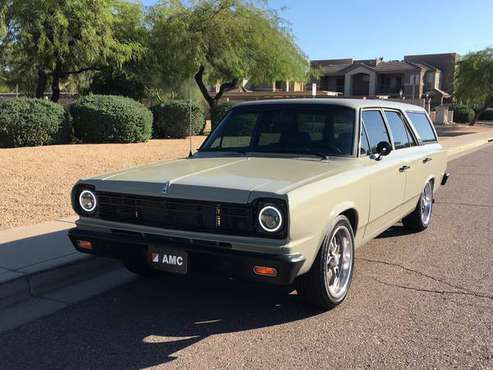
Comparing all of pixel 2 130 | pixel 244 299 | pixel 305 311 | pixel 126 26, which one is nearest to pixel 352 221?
pixel 305 311

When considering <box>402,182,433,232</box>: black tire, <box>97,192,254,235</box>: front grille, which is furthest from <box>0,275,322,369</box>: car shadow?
<box>402,182,433,232</box>: black tire

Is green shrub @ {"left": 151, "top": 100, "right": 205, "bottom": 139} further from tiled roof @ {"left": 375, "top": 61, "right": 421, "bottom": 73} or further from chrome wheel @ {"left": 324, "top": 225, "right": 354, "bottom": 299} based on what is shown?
tiled roof @ {"left": 375, "top": 61, "right": 421, "bottom": 73}

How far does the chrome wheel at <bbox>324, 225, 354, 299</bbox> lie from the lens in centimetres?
439

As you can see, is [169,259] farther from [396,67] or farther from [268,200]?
[396,67]

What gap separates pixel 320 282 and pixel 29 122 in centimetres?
1227

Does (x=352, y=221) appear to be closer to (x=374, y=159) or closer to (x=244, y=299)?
(x=374, y=159)

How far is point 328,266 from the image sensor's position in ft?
14.3

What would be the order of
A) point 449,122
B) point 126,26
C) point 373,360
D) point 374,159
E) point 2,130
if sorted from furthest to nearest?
1. point 449,122
2. point 126,26
3. point 2,130
4. point 374,159
5. point 373,360

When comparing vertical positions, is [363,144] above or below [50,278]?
above

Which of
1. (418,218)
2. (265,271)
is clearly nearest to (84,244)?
(265,271)

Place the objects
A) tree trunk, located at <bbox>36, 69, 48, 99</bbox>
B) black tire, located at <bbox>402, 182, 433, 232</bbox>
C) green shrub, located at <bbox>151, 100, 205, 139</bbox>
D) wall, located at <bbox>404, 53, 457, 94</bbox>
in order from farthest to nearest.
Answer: wall, located at <bbox>404, 53, 457, 94</bbox> → tree trunk, located at <bbox>36, 69, 48, 99</bbox> → green shrub, located at <bbox>151, 100, 205, 139</bbox> → black tire, located at <bbox>402, 182, 433, 232</bbox>

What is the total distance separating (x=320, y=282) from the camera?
416 centimetres

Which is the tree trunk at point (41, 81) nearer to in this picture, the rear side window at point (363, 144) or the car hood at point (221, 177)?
the car hood at point (221, 177)

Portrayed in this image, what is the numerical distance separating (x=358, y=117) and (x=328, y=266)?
5.46 feet
